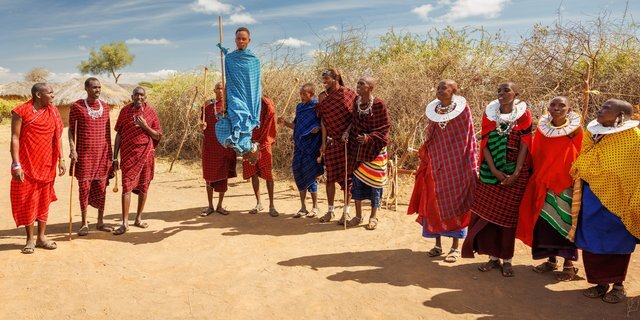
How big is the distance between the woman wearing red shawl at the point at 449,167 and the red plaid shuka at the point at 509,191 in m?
0.24

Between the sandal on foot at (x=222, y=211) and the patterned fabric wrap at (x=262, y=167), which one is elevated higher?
the patterned fabric wrap at (x=262, y=167)

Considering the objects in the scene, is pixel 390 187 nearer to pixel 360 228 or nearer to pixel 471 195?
pixel 360 228

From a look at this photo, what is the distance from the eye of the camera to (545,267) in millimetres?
4070

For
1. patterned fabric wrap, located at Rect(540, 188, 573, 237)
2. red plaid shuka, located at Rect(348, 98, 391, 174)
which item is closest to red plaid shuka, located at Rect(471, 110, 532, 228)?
patterned fabric wrap, located at Rect(540, 188, 573, 237)

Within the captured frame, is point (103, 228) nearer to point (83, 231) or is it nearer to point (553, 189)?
point (83, 231)

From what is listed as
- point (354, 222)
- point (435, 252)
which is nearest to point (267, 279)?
point (435, 252)

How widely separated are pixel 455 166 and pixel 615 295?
5.20 feet

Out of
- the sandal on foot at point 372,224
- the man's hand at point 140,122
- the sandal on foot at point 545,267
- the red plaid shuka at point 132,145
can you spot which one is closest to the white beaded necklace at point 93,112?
the red plaid shuka at point 132,145

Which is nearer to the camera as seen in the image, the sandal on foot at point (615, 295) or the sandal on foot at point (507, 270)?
the sandal on foot at point (615, 295)

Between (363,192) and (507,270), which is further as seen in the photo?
(363,192)

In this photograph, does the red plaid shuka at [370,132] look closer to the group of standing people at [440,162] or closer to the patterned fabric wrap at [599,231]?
the group of standing people at [440,162]

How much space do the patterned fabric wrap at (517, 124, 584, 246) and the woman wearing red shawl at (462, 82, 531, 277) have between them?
77 millimetres

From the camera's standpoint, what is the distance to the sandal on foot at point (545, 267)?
407 cm

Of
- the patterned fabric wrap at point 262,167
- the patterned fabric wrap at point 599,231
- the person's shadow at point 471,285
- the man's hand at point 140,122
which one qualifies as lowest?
the person's shadow at point 471,285
